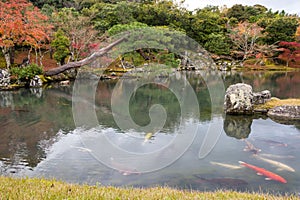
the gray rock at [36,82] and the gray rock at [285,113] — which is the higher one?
the gray rock at [36,82]

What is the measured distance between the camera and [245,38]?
157ft

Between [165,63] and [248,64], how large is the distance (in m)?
21.7

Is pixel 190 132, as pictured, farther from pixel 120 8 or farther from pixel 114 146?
Answer: pixel 120 8

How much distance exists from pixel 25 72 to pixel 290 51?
42.5 meters

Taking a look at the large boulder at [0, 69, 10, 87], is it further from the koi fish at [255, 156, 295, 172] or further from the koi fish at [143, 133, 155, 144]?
the koi fish at [255, 156, 295, 172]

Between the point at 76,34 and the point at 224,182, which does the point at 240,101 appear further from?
the point at 76,34

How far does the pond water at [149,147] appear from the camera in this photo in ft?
25.3

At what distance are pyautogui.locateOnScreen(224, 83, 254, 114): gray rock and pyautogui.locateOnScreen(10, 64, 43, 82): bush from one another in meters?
20.1

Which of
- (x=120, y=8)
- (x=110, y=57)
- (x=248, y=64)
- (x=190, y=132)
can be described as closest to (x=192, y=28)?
(x=248, y=64)

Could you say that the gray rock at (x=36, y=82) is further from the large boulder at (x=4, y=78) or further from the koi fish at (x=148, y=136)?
the koi fish at (x=148, y=136)

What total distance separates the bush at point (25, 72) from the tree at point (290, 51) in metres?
39.8

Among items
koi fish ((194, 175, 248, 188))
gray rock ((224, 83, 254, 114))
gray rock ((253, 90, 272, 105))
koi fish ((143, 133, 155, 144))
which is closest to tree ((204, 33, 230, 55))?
gray rock ((253, 90, 272, 105))

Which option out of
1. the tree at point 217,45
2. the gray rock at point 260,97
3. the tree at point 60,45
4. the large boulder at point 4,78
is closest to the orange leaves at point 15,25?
the large boulder at point 4,78

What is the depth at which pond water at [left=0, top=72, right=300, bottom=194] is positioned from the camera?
25.3 feet
